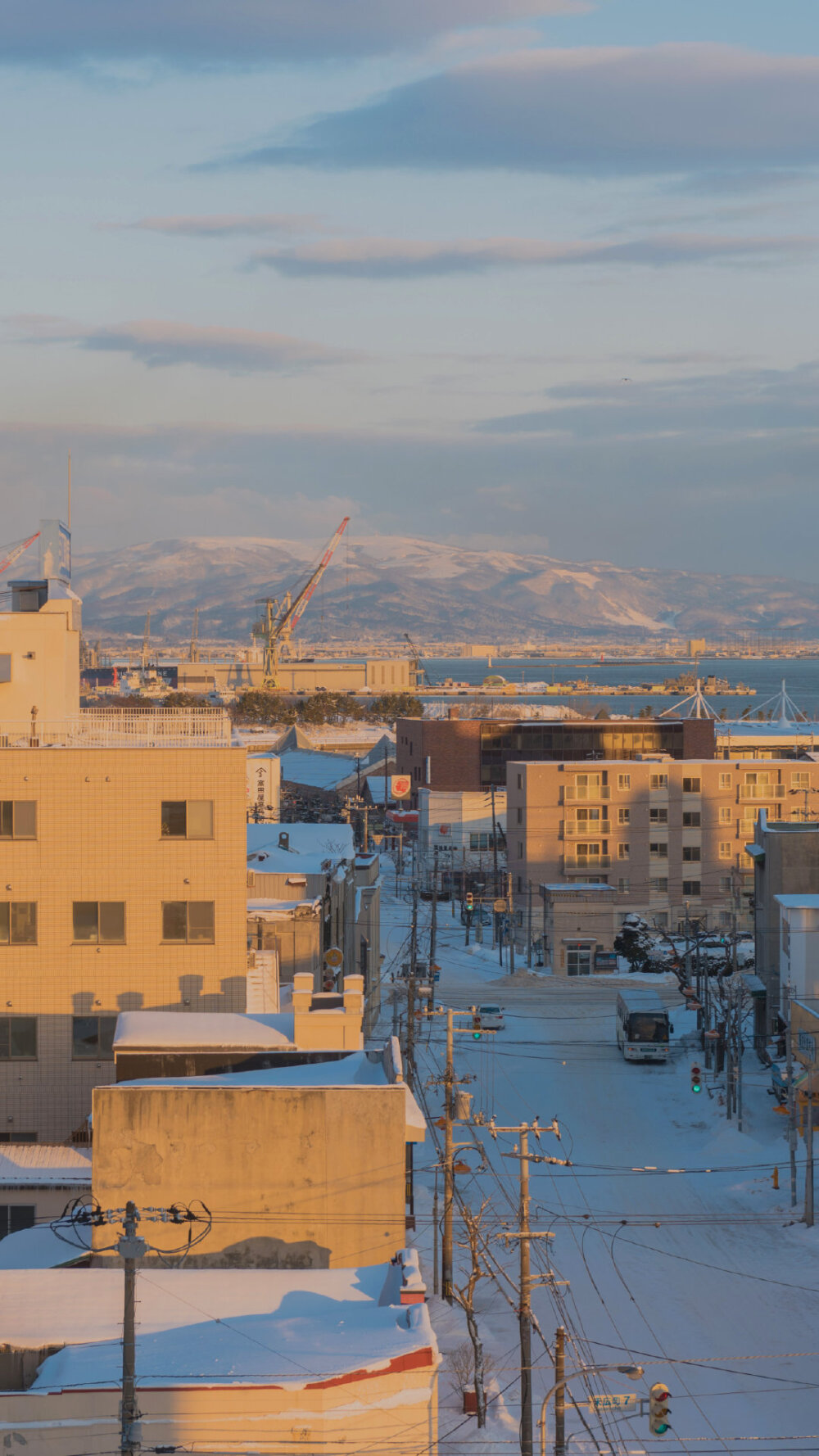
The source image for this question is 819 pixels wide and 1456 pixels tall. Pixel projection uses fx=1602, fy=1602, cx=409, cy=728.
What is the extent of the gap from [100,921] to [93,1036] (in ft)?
4.48

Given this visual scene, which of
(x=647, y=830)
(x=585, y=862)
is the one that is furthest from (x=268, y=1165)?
(x=647, y=830)

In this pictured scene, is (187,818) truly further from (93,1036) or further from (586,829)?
(586,829)

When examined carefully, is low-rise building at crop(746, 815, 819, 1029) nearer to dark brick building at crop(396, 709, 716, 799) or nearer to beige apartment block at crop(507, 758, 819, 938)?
beige apartment block at crop(507, 758, 819, 938)

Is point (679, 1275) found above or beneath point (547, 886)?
beneath

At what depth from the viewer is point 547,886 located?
159 ft

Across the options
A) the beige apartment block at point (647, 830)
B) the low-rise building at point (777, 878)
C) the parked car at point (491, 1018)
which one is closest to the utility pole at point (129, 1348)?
the low-rise building at point (777, 878)

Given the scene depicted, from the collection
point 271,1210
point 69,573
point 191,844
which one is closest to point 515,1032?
point 69,573

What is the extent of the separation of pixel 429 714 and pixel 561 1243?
9470cm

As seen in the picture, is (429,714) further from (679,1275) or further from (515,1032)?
(679,1275)

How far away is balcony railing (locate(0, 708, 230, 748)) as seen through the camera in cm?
2002

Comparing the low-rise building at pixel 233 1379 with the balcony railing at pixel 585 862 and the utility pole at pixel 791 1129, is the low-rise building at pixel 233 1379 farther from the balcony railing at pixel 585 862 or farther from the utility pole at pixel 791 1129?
the balcony railing at pixel 585 862

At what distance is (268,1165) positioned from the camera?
1422 centimetres

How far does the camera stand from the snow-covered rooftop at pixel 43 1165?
16.6 metres

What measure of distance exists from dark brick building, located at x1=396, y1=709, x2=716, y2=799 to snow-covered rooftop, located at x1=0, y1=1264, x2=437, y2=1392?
2383 inches
